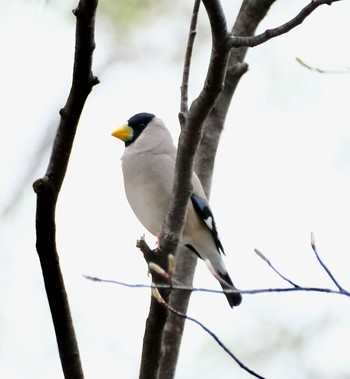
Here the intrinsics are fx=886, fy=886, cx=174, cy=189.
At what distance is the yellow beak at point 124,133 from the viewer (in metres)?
4.69

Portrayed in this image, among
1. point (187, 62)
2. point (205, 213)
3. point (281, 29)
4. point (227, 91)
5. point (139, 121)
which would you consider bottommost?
point (205, 213)

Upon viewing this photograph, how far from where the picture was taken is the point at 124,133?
4.71 metres

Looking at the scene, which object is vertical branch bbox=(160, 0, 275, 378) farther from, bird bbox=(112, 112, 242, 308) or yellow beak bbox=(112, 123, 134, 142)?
yellow beak bbox=(112, 123, 134, 142)

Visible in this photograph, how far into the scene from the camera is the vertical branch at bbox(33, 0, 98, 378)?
2113mm

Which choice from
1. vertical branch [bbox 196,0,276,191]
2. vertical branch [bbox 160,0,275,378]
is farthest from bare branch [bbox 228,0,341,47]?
vertical branch [bbox 196,0,276,191]

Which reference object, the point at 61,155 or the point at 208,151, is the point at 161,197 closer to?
the point at 208,151

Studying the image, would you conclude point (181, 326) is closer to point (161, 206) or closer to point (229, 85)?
point (161, 206)

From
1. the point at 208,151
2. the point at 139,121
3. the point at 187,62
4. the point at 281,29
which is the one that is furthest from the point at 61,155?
the point at 139,121

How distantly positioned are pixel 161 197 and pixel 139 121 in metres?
0.79

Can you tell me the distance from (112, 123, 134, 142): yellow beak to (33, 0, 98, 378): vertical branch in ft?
8.10

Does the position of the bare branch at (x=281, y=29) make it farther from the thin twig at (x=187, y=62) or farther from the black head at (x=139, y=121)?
the black head at (x=139, y=121)

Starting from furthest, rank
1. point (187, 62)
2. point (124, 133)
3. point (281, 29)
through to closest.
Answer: point (124, 133) < point (187, 62) < point (281, 29)

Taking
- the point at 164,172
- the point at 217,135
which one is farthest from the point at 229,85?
the point at 164,172

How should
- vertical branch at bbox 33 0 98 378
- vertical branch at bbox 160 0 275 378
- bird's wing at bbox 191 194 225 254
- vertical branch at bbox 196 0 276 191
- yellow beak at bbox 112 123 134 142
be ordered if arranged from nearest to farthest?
vertical branch at bbox 33 0 98 378, vertical branch at bbox 160 0 275 378, bird's wing at bbox 191 194 225 254, vertical branch at bbox 196 0 276 191, yellow beak at bbox 112 123 134 142
